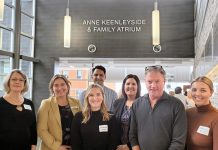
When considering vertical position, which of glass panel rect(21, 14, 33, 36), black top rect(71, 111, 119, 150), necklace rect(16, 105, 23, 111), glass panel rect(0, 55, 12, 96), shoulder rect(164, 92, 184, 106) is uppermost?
glass panel rect(21, 14, 33, 36)

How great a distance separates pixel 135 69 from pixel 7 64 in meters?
3.61

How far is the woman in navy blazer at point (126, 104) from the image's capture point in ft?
9.11

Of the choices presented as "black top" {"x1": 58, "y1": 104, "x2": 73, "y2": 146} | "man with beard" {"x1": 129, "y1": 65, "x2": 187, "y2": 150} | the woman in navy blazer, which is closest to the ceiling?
the woman in navy blazer

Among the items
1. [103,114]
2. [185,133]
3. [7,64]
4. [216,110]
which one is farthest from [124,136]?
[7,64]

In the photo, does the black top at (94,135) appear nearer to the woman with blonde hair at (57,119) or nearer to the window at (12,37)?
the woman with blonde hair at (57,119)

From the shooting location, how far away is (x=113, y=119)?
2674mm

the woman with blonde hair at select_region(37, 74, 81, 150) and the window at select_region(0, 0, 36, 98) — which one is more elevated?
the window at select_region(0, 0, 36, 98)

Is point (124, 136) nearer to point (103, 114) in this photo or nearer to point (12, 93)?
point (103, 114)

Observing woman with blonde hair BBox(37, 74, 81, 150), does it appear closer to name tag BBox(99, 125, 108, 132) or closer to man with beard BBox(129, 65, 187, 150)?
name tag BBox(99, 125, 108, 132)

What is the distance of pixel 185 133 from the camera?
7.31 feet

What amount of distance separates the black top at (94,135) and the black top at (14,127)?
0.45 metres

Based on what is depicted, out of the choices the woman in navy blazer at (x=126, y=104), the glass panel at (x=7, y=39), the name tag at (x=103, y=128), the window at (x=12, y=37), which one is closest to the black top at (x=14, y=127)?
the name tag at (x=103, y=128)

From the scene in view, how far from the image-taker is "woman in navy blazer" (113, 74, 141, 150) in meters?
2.78

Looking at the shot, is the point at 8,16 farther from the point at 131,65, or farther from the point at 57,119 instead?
the point at 57,119
